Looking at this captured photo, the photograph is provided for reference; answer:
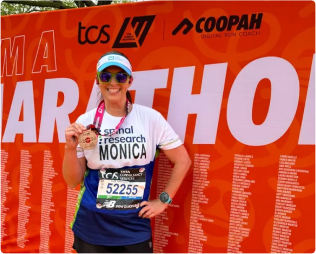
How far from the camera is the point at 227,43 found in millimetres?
2074

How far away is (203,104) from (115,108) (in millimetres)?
606

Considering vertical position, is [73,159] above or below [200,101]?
below

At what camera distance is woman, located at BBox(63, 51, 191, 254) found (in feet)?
6.06

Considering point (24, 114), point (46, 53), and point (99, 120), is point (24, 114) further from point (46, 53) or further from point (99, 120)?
point (99, 120)

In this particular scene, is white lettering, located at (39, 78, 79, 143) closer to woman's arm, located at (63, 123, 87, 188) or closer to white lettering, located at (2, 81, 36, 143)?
white lettering, located at (2, 81, 36, 143)

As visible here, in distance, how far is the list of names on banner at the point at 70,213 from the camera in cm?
259

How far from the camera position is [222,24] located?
2076 millimetres

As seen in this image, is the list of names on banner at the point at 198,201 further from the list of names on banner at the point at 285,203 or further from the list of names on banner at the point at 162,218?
the list of names on banner at the point at 285,203

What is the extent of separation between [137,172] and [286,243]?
1016 mm

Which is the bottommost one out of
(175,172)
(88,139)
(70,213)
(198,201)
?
(70,213)

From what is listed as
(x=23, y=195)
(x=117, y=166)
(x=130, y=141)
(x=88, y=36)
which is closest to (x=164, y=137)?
(x=130, y=141)

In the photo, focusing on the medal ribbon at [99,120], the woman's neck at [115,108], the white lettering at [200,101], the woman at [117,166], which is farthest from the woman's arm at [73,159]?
the white lettering at [200,101]

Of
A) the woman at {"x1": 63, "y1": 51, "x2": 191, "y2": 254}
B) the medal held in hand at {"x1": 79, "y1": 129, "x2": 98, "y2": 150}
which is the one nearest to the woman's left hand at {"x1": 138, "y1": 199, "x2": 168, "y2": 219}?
the woman at {"x1": 63, "y1": 51, "x2": 191, "y2": 254}

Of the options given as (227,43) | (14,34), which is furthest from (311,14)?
(14,34)
